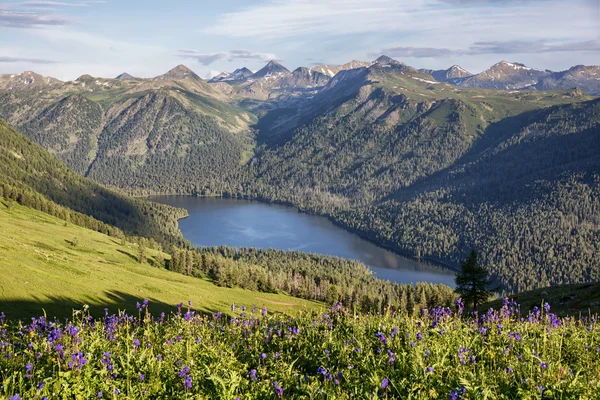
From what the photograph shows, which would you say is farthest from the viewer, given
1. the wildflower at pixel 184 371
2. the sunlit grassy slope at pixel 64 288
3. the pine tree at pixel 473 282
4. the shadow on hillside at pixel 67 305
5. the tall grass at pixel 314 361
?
the pine tree at pixel 473 282

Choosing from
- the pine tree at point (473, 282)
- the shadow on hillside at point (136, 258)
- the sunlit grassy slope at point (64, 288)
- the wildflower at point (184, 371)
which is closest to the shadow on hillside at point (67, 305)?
the sunlit grassy slope at point (64, 288)

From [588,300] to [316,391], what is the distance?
44.1 m

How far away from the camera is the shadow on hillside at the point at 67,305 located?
43938 mm

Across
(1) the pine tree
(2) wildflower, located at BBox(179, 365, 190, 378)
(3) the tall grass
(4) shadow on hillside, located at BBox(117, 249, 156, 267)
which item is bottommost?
(4) shadow on hillside, located at BBox(117, 249, 156, 267)

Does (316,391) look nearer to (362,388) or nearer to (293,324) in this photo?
(362,388)

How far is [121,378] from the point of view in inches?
452

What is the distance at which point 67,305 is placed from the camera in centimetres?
5544

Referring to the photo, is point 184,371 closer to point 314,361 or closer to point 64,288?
point 314,361

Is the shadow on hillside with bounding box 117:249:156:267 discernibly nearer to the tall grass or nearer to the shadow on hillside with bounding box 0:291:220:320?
the shadow on hillside with bounding box 0:291:220:320

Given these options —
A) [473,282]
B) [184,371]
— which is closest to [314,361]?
[184,371]

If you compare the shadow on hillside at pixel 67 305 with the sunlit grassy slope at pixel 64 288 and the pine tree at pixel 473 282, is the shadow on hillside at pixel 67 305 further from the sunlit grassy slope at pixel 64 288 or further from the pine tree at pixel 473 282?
the pine tree at pixel 473 282

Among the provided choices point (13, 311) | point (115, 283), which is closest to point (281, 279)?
point (115, 283)

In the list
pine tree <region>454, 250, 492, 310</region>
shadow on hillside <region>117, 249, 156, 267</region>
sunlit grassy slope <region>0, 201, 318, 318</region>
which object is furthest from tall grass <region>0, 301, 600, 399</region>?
shadow on hillside <region>117, 249, 156, 267</region>

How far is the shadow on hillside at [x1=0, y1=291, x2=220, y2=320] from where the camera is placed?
43938mm
